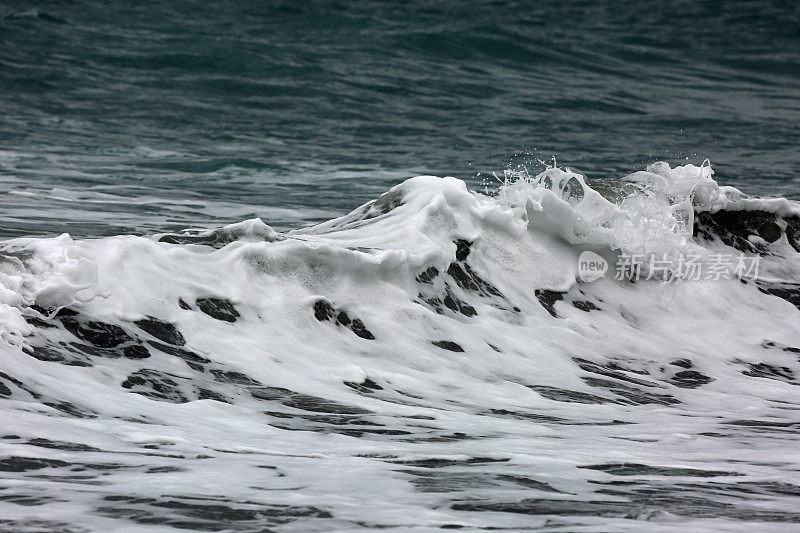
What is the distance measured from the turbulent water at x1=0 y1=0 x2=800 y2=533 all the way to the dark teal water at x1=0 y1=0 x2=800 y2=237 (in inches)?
5.4

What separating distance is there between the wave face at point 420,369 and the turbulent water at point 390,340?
2cm

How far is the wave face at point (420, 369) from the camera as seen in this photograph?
3617 mm

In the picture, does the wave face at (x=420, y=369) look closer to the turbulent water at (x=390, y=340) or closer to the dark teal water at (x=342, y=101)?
the turbulent water at (x=390, y=340)

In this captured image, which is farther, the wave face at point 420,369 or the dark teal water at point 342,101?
the dark teal water at point 342,101

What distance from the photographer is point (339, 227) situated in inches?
292

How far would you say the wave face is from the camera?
11.9 feet

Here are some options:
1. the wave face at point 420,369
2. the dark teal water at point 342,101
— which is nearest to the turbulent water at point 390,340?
the wave face at point 420,369

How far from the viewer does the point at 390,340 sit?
5.81 metres

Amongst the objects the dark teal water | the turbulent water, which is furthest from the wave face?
the dark teal water

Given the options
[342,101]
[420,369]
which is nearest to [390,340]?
[420,369]

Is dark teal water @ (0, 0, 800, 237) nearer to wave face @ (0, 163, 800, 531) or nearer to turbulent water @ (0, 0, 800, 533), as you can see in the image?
turbulent water @ (0, 0, 800, 533)

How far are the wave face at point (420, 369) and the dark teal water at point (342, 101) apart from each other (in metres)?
2.81

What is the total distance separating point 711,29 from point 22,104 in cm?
1965

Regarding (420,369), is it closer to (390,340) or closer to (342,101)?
(390,340)
